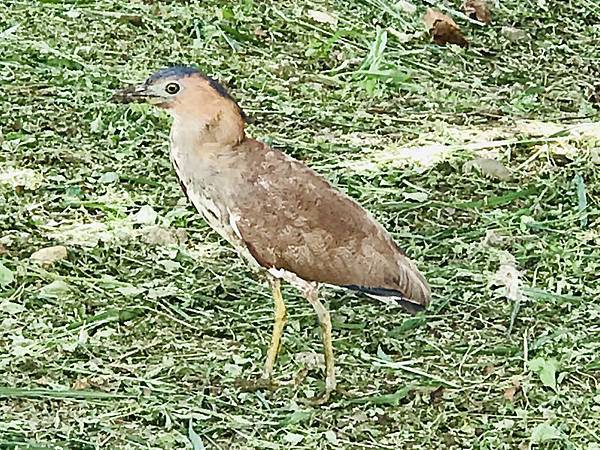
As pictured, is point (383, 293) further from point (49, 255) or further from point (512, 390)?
point (49, 255)

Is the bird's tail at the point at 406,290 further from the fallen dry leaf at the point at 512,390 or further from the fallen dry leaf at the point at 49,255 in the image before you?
the fallen dry leaf at the point at 49,255

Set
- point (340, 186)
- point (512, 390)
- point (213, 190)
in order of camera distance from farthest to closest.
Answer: point (340, 186) → point (512, 390) → point (213, 190)

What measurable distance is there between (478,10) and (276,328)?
2.89 metres

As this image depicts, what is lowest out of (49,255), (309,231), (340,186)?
(49,255)

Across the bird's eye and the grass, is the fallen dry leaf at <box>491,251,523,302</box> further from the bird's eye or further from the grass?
the bird's eye

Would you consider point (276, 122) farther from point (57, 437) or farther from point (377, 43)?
point (57, 437)

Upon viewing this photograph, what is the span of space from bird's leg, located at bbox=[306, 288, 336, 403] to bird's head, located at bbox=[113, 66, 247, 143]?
1.33 feet

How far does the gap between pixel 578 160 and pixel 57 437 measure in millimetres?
2137

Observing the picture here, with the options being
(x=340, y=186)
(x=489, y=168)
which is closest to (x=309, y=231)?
(x=340, y=186)

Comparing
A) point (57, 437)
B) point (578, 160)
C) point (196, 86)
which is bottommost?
point (57, 437)

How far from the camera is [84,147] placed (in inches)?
164

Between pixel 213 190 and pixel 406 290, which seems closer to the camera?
pixel 213 190

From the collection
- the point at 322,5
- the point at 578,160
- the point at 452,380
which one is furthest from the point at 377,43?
the point at 452,380

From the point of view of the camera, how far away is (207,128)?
111 inches
